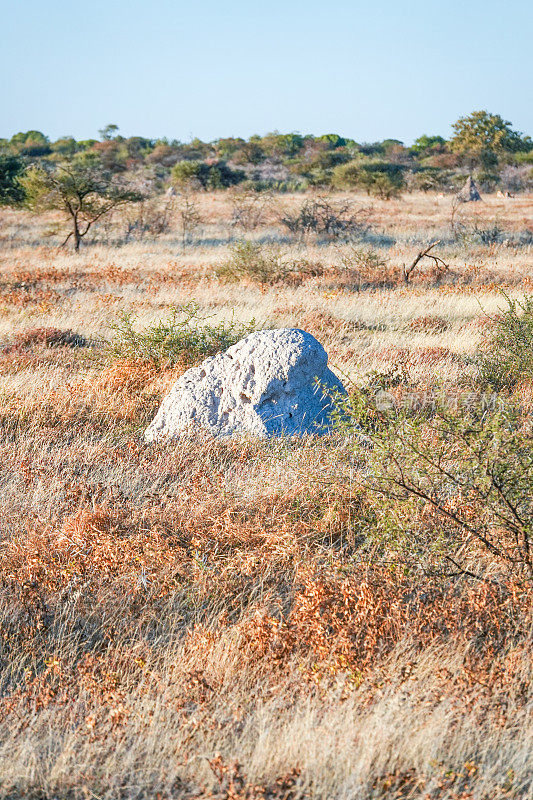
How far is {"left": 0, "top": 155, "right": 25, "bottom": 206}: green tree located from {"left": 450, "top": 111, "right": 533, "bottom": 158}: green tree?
122 ft

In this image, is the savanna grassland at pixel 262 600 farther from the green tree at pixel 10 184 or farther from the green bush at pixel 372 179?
the green bush at pixel 372 179

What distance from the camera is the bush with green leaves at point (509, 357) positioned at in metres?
7.04

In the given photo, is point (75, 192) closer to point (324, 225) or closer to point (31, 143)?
point (324, 225)

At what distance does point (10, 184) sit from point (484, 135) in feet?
134

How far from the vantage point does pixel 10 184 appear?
22812mm

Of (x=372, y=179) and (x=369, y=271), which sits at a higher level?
(x=372, y=179)

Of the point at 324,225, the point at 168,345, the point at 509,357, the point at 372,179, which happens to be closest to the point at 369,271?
the point at 324,225

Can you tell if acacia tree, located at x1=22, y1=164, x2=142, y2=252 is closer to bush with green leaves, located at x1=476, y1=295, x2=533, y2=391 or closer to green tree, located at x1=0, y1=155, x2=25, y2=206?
green tree, located at x1=0, y1=155, x2=25, y2=206

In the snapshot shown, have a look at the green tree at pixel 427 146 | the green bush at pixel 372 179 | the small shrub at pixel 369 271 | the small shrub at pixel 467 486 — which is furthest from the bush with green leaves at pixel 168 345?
the green tree at pixel 427 146

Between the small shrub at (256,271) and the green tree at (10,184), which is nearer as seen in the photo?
the small shrub at (256,271)

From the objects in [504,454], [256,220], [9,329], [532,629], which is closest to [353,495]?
[504,454]

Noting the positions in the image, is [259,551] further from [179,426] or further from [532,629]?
[179,426]

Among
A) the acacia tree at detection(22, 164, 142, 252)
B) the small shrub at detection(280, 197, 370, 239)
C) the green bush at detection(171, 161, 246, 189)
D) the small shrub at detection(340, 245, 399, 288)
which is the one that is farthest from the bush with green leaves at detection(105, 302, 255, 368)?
the green bush at detection(171, 161, 246, 189)

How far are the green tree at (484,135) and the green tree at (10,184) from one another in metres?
37.1
